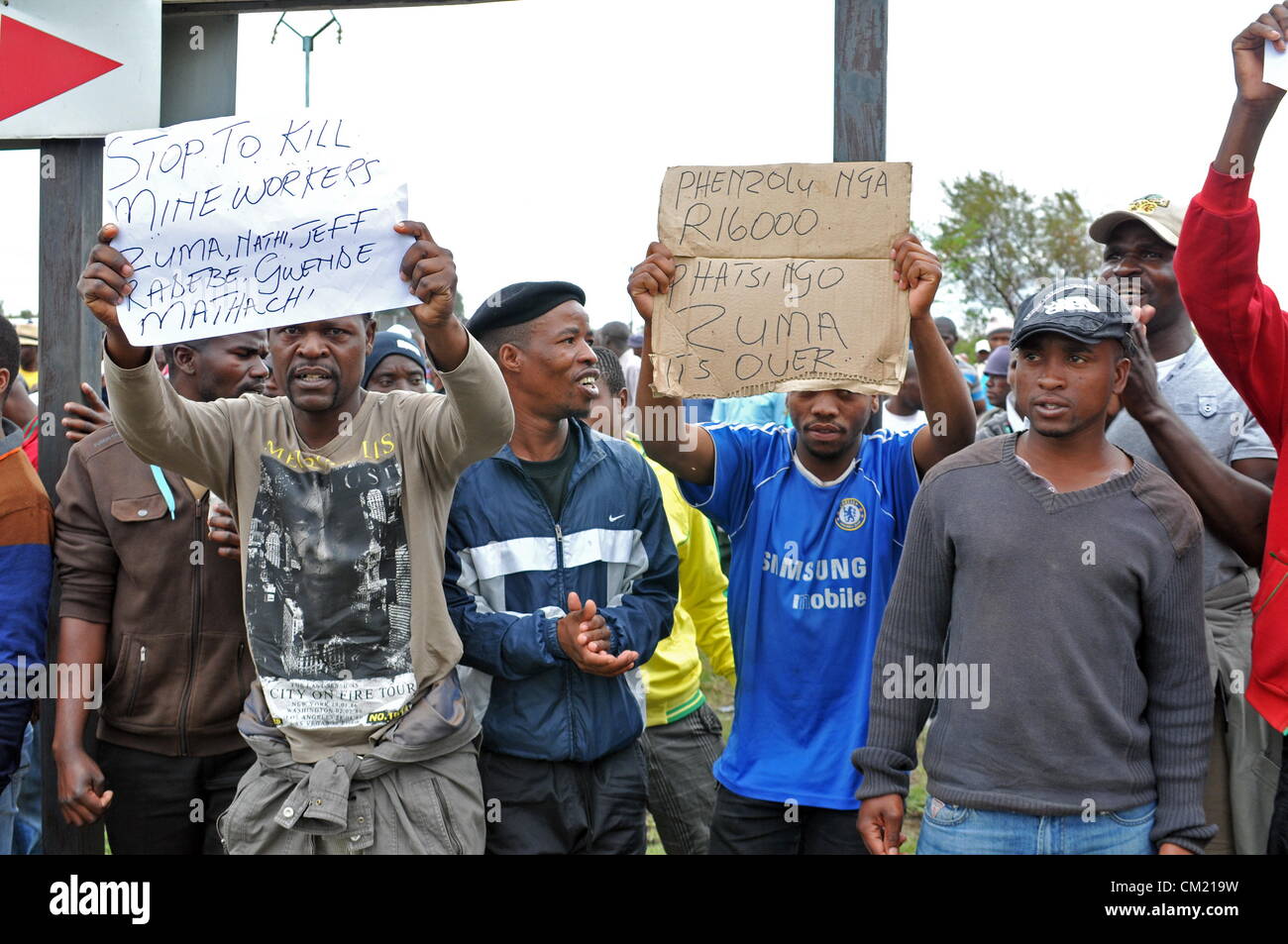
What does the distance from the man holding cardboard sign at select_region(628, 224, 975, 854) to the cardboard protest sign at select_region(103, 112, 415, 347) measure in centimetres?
73

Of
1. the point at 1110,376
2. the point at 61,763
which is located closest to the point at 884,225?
the point at 1110,376

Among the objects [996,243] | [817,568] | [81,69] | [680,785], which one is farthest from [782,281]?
[996,243]

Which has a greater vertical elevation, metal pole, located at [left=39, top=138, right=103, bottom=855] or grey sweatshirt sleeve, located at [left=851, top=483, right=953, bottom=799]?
metal pole, located at [left=39, top=138, right=103, bottom=855]

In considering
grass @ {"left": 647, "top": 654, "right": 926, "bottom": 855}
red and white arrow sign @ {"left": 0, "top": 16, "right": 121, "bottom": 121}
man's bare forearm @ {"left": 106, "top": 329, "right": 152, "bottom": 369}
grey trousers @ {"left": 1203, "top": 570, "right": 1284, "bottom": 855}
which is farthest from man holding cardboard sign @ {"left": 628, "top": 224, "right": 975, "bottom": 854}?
red and white arrow sign @ {"left": 0, "top": 16, "right": 121, "bottom": 121}

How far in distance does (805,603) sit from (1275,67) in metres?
1.73

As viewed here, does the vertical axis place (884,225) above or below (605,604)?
above

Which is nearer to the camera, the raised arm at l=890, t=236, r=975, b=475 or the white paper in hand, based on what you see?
the white paper in hand

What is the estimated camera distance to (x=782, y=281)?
3135 millimetres

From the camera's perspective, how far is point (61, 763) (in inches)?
133

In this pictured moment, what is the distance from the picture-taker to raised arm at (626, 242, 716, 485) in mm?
3146
